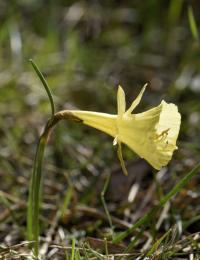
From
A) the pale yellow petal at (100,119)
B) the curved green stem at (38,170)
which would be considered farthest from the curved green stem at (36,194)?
the pale yellow petal at (100,119)

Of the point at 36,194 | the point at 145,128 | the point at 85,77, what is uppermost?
the point at 85,77

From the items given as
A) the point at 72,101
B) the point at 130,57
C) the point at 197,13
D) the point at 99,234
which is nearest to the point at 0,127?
the point at 72,101

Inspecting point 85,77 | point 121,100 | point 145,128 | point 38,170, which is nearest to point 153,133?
point 145,128

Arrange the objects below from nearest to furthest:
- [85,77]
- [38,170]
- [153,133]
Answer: [153,133] → [38,170] → [85,77]

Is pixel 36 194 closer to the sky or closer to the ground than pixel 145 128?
closer to the ground

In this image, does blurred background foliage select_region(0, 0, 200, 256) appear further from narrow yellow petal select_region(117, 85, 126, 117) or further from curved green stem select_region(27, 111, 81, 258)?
narrow yellow petal select_region(117, 85, 126, 117)

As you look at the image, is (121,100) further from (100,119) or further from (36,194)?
(36,194)

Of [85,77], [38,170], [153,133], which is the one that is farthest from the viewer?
[85,77]
